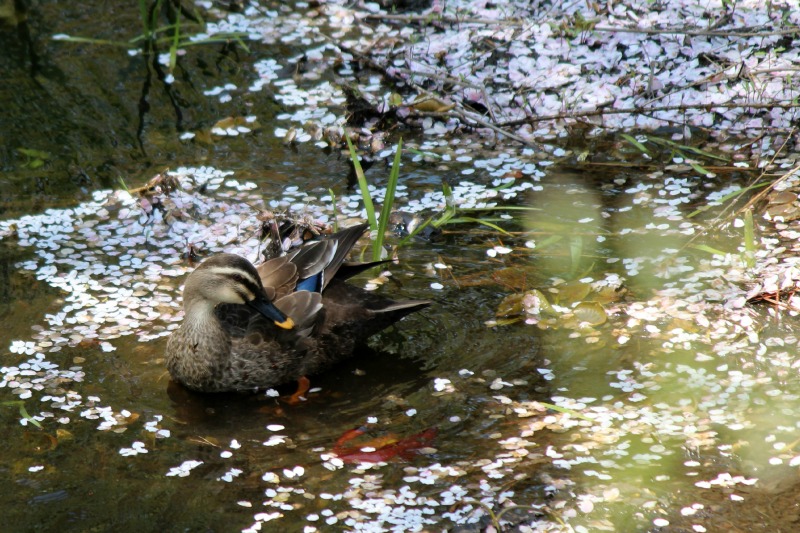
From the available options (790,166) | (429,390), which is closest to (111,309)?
(429,390)

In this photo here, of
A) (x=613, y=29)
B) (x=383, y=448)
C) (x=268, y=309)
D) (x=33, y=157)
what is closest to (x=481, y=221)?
(x=268, y=309)

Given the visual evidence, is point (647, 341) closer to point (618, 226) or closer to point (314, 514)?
point (618, 226)

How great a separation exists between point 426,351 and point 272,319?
0.89 m

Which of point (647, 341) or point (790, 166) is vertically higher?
point (790, 166)

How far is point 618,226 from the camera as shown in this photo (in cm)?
681

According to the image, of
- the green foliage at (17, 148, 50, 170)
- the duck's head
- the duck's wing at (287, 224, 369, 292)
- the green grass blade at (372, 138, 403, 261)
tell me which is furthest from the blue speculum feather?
the green foliage at (17, 148, 50, 170)

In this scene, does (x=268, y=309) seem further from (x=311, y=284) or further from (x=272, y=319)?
(x=311, y=284)

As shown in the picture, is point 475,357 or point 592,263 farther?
point 592,263

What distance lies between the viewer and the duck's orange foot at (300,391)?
5.40 meters

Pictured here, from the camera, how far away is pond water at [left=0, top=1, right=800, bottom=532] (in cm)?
450

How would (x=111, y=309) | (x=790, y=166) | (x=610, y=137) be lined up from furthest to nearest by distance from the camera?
(x=610, y=137) < (x=790, y=166) < (x=111, y=309)

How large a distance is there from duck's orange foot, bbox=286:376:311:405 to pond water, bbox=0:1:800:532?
0.07 meters

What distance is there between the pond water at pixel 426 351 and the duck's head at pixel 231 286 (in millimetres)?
449

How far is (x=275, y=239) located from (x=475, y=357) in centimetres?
172
